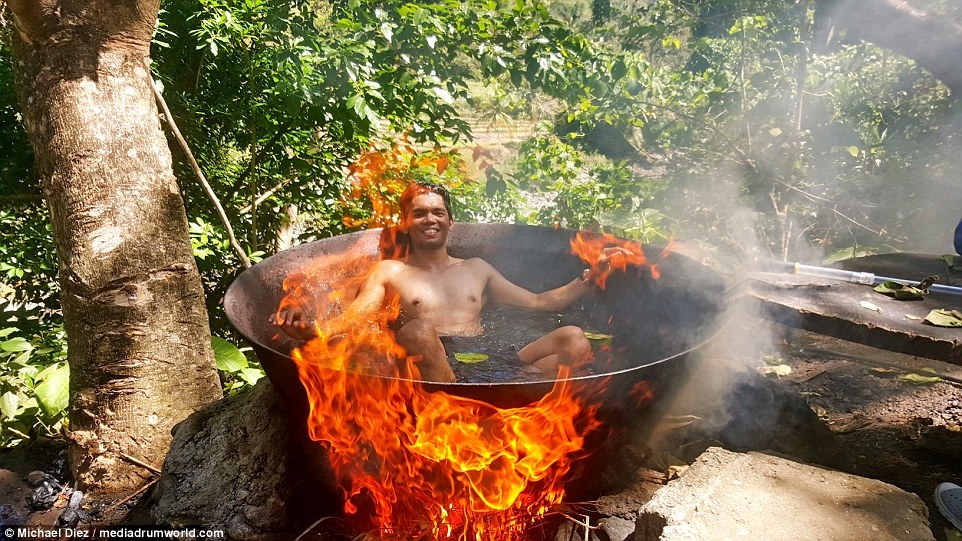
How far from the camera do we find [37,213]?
4.43 m

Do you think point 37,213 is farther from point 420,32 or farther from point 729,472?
point 729,472

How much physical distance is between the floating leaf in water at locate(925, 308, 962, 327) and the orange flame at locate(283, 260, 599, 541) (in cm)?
218

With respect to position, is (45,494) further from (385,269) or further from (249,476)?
(385,269)

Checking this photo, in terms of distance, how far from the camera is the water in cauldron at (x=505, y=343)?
3.34 meters

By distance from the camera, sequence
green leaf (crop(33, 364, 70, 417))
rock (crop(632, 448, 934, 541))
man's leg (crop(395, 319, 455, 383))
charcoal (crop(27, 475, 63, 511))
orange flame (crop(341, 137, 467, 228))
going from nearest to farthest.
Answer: rock (crop(632, 448, 934, 541)) → man's leg (crop(395, 319, 455, 383)) → charcoal (crop(27, 475, 63, 511)) → green leaf (crop(33, 364, 70, 417)) → orange flame (crop(341, 137, 467, 228))

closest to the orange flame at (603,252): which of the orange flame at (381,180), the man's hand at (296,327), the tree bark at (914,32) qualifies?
the orange flame at (381,180)

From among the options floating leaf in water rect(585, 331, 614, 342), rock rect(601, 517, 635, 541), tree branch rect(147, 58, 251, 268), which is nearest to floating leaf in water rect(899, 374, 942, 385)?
floating leaf in water rect(585, 331, 614, 342)

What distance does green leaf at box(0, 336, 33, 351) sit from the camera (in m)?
4.12

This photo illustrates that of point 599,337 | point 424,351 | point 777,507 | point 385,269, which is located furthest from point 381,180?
point 777,507

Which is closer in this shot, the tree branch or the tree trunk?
the tree trunk

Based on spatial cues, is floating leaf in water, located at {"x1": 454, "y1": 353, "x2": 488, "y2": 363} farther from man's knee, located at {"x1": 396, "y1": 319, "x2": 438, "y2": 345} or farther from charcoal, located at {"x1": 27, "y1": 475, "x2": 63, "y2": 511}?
charcoal, located at {"x1": 27, "y1": 475, "x2": 63, "y2": 511}

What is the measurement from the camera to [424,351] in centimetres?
284

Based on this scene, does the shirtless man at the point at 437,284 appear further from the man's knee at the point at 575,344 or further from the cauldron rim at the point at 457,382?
the man's knee at the point at 575,344

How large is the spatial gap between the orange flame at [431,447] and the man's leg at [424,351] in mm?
65
